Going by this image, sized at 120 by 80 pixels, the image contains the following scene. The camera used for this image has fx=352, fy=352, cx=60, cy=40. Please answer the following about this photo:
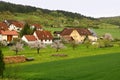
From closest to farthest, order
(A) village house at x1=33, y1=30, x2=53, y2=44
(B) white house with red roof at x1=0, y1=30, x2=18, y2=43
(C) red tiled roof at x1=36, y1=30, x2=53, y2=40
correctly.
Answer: (B) white house with red roof at x1=0, y1=30, x2=18, y2=43
(A) village house at x1=33, y1=30, x2=53, y2=44
(C) red tiled roof at x1=36, y1=30, x2=53, y2=40

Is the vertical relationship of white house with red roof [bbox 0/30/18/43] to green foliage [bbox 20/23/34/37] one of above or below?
below

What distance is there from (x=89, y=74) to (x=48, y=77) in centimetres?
547

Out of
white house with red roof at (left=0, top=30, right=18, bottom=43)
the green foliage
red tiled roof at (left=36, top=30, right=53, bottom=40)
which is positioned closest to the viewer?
white house with red roof at (left=0, top=30, right=18, bottom=43)

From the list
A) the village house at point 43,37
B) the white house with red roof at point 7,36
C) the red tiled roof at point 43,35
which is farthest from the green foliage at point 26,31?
the red tiled roof at point 43,35

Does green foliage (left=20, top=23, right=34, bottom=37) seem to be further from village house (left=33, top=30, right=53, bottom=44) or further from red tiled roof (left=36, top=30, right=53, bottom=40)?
red tiled roof (left=36, top=30, right=53, bottom=40)

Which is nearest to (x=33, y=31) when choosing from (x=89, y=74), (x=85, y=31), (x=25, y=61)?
(x=85, y=31)

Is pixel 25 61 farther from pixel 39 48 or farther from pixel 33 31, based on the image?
pixel 33 31

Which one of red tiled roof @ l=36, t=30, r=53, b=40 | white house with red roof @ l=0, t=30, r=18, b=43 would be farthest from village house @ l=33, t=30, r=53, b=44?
white house with red roof @ l=0, t=30, r=18, b=43

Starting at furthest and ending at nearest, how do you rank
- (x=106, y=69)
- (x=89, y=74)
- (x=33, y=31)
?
(x=33, y=31) < (x=106, y=69) < (x=89, y=74)

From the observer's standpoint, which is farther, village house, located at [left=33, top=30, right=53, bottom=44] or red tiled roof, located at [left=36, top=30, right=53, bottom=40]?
red tiled roof, located at [left=36, top=30, right=53, bottom=40]

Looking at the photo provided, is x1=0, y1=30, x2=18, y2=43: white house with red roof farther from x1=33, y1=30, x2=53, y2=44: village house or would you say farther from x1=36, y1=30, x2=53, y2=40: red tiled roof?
x1=36, y1=30, x2=53, y2=40: red tiled roof

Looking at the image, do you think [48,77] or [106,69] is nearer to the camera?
[48,77]

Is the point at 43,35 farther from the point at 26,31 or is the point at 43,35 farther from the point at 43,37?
the point at 26,31

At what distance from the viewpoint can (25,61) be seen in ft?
224
